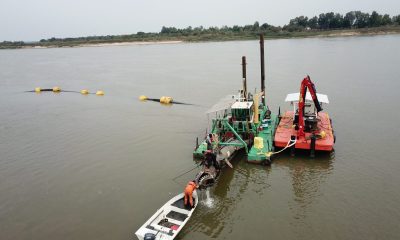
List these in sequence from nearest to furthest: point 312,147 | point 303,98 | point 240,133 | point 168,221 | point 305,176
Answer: point 168,221
point 305,176
point 312,147
point 303,98
point 240,133

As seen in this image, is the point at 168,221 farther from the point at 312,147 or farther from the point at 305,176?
the point at 312,147

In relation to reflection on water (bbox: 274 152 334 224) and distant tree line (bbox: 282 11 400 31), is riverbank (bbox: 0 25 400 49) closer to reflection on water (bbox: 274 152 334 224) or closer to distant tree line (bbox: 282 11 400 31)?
distant tree line (bbox: 282 11 400 31)

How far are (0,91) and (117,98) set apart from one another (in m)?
21.4

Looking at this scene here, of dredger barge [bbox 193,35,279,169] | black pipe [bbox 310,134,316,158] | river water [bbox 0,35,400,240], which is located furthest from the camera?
dredger barge [bbox 193,35,279,169]

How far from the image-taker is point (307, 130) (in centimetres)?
1978

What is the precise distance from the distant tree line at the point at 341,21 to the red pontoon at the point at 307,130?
114 metres

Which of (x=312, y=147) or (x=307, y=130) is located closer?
(x=312, y=147)

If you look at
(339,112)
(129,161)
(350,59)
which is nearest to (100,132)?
(129,161)

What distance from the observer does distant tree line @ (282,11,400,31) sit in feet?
389

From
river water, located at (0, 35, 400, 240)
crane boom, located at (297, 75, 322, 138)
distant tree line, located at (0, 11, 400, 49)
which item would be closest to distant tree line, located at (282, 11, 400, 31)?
distant tree line, located at (0, 11, 400, 49)

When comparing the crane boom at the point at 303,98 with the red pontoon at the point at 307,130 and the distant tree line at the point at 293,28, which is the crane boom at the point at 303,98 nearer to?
the red pontoon at the point at 307,130

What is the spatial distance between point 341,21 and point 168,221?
134m

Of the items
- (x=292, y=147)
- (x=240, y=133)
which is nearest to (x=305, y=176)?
(x=292, y=147)

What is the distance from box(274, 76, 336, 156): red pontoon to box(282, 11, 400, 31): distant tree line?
11353cm
